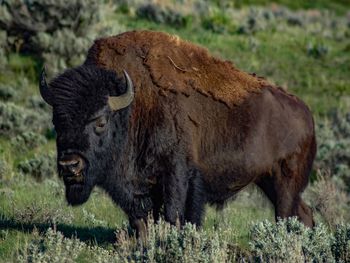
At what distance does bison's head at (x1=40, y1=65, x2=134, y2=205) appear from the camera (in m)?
8.44

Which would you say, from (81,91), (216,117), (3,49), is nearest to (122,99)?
(81,91)

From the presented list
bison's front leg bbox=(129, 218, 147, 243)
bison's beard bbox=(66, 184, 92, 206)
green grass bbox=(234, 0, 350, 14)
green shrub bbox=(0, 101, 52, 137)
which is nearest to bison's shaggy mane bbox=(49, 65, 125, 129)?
bison's beard bbox=(66, 184, 92, 206)

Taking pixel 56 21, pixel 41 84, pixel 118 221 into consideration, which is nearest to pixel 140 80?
pixel 41 84

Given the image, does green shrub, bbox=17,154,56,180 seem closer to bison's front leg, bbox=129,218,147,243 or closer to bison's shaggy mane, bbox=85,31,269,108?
bison's shaggy mane, bbox=85,31,269,108

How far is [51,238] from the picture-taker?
7.46 m

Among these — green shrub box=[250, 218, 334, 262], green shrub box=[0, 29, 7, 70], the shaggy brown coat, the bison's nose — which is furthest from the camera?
green shrub box=[0, 29, 7, 70]

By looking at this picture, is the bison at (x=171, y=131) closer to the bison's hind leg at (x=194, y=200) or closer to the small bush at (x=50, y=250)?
the bison's hind leg at (x=194, y=200)

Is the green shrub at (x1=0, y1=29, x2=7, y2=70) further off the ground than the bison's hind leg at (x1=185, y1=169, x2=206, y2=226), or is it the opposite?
the bison's hind leg at (x1=185, y1=169, x2=206, y2=226)

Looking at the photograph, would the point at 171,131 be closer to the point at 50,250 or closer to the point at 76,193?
the point at 76,193

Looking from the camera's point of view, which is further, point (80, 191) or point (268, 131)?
point (268, 131)

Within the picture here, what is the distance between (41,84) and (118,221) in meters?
2.50

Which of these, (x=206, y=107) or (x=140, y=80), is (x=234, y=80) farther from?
(x=140, y=80)

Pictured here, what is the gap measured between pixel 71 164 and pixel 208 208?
452 cm

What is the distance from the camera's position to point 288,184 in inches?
392
